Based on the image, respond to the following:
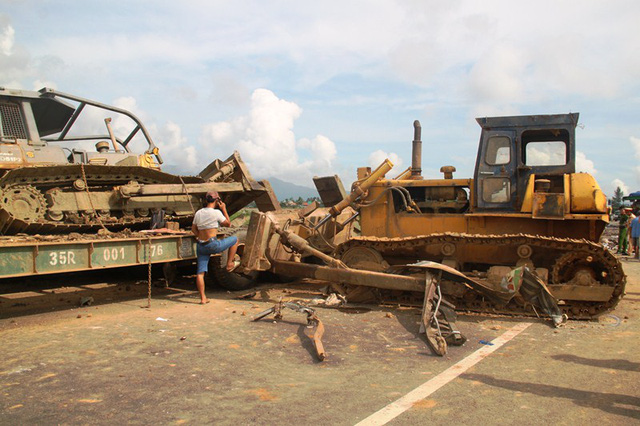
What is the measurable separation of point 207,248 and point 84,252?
67.5 inches

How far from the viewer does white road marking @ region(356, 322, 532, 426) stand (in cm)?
361

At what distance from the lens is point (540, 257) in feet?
23.8

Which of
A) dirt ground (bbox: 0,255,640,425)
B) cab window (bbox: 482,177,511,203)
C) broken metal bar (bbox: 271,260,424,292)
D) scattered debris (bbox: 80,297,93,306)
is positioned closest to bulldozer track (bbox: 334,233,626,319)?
dirt ground (bbox: 0,255,640,425)

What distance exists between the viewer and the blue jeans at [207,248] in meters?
7.71

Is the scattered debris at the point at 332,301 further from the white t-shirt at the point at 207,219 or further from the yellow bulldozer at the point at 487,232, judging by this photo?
the white t-shirt at the point at 207,219

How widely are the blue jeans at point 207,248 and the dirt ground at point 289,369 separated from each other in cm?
67

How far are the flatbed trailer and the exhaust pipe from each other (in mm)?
4317

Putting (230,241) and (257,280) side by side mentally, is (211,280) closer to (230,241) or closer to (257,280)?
(257,280)

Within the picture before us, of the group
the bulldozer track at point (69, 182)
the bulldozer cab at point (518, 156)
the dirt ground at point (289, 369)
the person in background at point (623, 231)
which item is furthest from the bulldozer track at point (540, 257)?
the person in background at point (623, 231)

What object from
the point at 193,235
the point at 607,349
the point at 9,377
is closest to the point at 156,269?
the point at 193,235

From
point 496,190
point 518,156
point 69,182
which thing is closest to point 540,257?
point 496,190

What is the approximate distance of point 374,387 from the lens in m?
4.22

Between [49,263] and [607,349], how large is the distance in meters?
6.16

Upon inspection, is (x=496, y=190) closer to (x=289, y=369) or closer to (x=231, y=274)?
(x=231, y=274)
